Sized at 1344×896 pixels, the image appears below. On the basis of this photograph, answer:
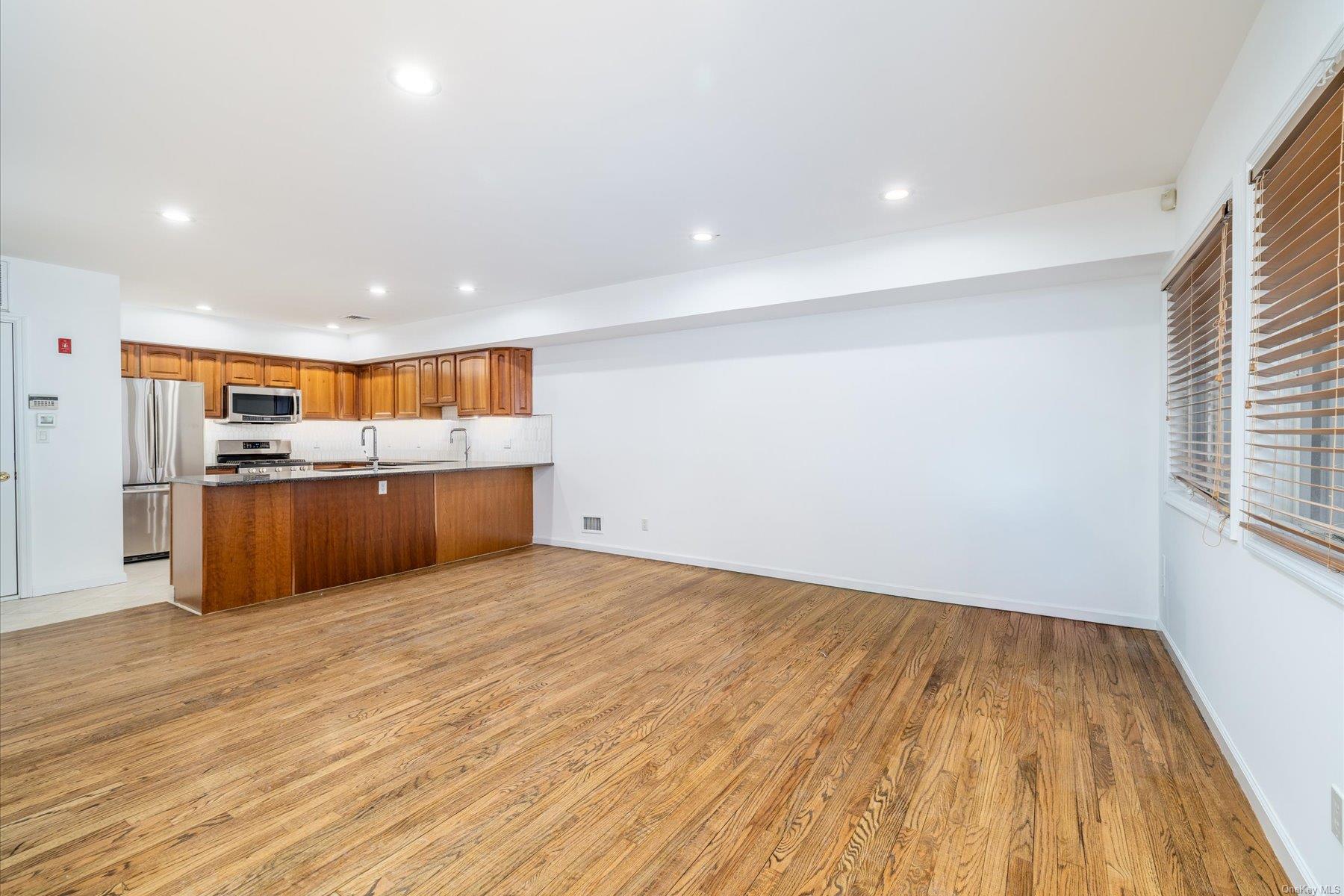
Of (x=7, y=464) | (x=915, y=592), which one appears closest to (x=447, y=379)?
(x=7, y=464)

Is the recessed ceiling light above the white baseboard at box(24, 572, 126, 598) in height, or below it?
above

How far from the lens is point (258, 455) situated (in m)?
6.86

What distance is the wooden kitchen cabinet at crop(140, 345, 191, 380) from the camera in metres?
5.90

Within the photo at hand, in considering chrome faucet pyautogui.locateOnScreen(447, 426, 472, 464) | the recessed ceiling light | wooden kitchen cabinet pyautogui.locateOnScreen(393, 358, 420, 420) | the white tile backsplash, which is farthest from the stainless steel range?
the recessed ceiling light

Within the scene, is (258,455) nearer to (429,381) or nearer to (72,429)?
(429,381)

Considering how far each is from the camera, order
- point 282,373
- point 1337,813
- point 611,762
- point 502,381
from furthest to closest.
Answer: point 282,373 → point 502,381 → point 611,762 → point 1337,813

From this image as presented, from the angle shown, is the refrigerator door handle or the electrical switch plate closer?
the electrical switch plate

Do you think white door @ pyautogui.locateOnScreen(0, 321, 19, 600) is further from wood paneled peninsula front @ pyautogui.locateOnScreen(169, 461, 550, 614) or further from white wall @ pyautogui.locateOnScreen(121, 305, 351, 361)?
white wall @ pyautogui.locateOnScreen(121, 305, 351, 361)

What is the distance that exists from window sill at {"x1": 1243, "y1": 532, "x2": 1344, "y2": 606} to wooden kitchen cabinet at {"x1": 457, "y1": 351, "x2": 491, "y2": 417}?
19.5ft

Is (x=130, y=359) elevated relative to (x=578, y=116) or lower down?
lower down

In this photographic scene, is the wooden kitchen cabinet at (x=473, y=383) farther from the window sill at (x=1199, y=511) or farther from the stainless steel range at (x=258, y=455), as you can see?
the window sill at (x=1199, y=511)

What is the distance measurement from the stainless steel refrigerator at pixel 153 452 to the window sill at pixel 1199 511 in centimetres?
755

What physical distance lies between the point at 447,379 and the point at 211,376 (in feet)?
8.06

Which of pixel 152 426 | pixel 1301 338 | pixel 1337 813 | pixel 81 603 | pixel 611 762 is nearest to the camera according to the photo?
pixel 1337 813
